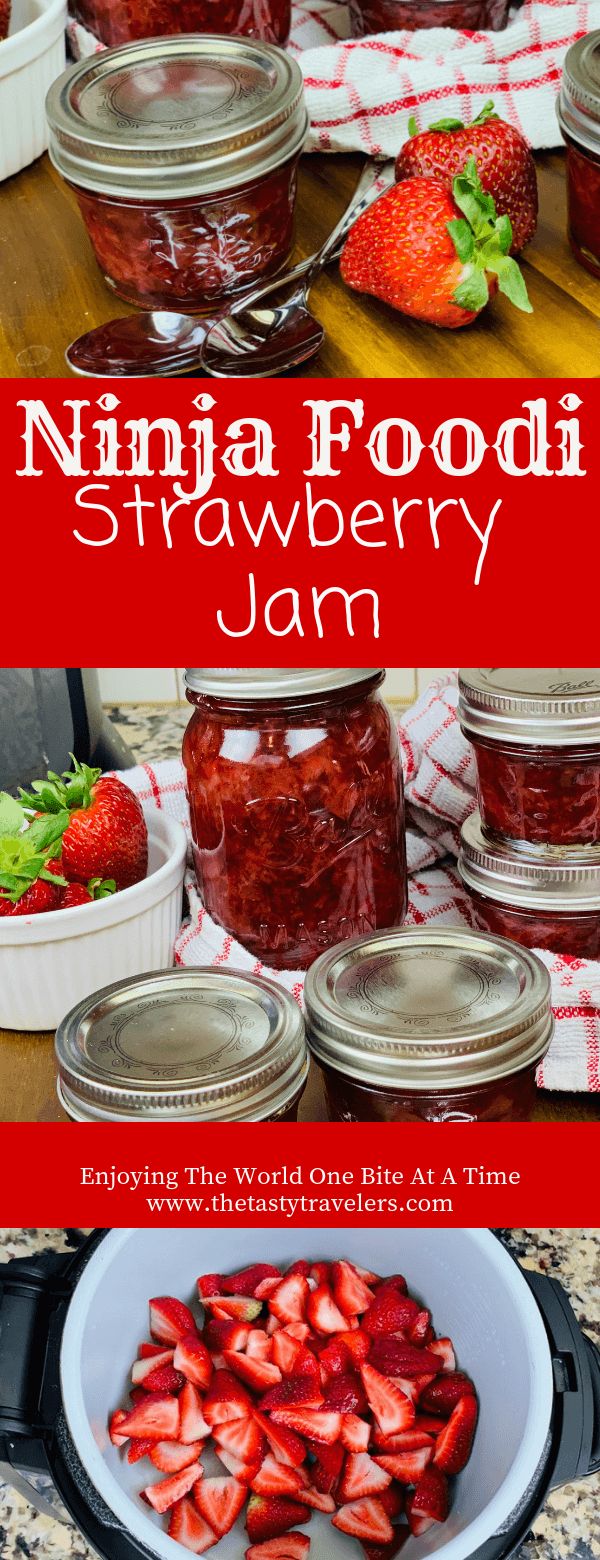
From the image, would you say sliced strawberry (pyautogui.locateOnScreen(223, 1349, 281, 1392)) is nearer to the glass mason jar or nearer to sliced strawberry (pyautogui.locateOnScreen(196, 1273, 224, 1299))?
sliced strawberry (pyautogui.locateOnScreen(196, 1273, 224, 1299))

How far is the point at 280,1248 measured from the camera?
620 mm

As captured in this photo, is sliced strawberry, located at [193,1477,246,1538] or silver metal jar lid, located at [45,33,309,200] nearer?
silver metal jar lid, located at [45,33,309,200]

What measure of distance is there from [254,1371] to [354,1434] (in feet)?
0.15

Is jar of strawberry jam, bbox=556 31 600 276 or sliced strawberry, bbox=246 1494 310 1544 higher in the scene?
jar of strawberry jam, bbox=556 31 600 276

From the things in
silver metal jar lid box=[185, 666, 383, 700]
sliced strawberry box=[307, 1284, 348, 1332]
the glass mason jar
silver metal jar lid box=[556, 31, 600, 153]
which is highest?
silver metal jar lid box=[556, 31, 600, 153]

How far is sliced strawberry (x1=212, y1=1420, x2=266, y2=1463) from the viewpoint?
0.56 metres

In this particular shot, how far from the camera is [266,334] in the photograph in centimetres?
44

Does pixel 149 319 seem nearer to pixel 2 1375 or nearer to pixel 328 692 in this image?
pixel 328 692

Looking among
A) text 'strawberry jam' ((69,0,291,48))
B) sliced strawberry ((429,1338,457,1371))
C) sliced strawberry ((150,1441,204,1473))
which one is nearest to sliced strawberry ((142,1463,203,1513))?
sliced strawberry ((150,1441,204,1473))

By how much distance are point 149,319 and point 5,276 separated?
59 millimetres

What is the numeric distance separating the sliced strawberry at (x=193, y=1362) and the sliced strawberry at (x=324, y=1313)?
0.15ft

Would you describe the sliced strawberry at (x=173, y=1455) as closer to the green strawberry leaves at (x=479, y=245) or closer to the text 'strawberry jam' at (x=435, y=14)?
the green strawberry leaves at (x=479, y=245)

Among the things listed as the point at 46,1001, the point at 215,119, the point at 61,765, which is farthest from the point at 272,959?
the point at 215,119

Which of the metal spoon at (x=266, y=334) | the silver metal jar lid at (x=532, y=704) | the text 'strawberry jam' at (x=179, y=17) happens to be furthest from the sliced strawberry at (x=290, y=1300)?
the text 'strawberry jam' at (x=179, y=17)
